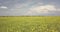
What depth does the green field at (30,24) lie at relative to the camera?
1.63 m

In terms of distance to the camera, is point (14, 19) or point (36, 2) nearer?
point (14, 19)

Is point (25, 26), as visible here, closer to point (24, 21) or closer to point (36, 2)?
point (24, 21)

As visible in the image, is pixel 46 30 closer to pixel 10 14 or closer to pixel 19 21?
pixel 19 21

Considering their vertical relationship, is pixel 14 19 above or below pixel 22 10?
below

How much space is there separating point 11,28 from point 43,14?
1.60ft

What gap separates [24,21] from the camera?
65.3 inches

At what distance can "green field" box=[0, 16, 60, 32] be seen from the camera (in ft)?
5.36

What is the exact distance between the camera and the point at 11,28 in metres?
1.63

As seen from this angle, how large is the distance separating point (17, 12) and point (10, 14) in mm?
102

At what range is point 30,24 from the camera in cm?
167

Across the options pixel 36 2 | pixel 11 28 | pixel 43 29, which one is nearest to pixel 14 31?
pixel 11 28

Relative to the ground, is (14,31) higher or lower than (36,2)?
lower

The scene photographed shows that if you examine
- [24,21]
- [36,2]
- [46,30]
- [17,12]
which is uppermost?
[36,2]

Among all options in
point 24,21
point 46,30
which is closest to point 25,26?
point 24,21
